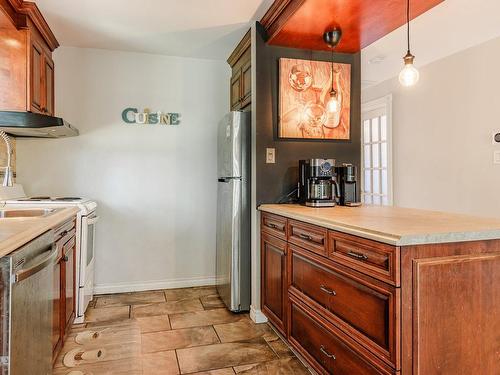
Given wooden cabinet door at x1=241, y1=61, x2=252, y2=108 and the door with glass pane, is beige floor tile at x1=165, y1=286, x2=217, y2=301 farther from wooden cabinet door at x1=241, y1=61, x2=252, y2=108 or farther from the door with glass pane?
the door with glass pane

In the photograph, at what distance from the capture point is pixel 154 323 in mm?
2820

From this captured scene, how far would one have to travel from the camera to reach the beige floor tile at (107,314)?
9.50 ft

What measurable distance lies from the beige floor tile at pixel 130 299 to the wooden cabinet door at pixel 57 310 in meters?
1.05

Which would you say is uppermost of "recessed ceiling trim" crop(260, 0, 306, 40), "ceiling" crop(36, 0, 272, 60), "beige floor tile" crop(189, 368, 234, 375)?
"ceiling" crop(36, 0, 272, 60)

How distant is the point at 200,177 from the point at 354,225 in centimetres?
244

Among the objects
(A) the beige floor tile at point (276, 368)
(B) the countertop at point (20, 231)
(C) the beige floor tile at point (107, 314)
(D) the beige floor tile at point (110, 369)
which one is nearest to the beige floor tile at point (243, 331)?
(A) the beige floor tile at point (276, 368)

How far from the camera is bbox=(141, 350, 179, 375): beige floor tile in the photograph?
2117 mm

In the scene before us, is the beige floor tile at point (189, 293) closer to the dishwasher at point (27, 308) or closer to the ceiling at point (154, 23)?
the dishwasher at point (27, 308)

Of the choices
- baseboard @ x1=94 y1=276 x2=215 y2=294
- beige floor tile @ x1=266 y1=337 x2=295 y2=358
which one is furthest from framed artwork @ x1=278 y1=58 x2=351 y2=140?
baseboard @ x1=94 y1=276 x2=215 y2=294

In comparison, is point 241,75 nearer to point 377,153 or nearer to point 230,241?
point 230,241

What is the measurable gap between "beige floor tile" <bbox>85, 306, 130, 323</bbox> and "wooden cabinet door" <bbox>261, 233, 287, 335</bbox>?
3.99 ft

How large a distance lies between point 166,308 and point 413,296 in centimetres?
237

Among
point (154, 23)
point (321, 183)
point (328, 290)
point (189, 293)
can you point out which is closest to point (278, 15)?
point (154, 23)

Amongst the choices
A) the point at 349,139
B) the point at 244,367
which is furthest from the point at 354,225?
the point at 349,139
